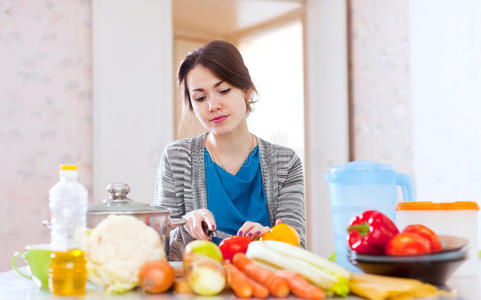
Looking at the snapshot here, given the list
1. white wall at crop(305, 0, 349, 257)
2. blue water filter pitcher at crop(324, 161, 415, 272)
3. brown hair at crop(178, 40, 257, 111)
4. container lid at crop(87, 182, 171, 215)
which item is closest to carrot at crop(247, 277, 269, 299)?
container lid at crop(87, 182, 171, 215)

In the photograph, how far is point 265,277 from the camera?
83 cm

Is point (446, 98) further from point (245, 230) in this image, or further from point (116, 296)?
point (116, 296)

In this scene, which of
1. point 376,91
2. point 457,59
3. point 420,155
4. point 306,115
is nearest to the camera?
point 457,59

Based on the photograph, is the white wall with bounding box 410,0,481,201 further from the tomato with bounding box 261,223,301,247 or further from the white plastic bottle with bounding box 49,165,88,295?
the white plastic bottle with bounding box 49,165,88,295

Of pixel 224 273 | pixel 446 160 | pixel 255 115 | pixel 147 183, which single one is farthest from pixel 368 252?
pixel 255 115

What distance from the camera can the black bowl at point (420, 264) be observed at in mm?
822

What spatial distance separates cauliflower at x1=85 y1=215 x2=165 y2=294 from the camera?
0.87 metres

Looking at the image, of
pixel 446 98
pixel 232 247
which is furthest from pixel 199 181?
pixel 446 98

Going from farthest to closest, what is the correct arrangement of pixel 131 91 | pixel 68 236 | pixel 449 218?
pixel 131 91 → pixel 449 218 → pixel 68 236

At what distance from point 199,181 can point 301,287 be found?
937 millimetres

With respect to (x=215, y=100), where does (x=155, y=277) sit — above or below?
below

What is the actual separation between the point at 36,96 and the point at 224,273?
236 centimetres

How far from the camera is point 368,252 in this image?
0.89 m

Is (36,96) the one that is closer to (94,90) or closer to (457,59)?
(94,90)
